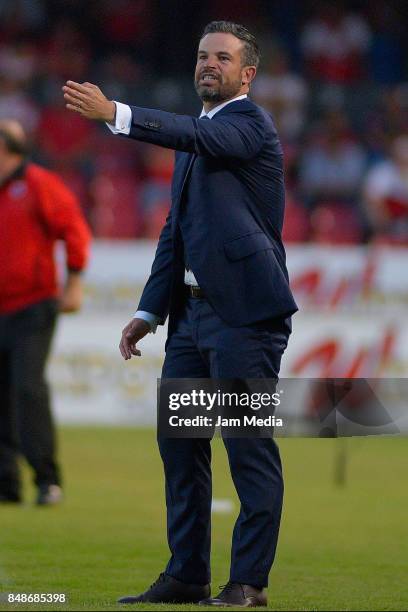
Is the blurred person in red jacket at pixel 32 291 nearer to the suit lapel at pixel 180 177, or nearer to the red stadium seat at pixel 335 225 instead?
the suit lapel at pixel 180 177

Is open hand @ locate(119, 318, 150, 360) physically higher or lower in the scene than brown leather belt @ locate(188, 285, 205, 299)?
lower

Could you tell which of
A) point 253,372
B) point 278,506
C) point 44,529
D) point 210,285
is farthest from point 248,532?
point 44,529

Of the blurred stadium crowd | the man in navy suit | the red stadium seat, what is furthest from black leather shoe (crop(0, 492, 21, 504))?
the red stadium seat

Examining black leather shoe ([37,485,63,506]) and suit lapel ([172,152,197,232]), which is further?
black leather shoe ([37,485,63,506])

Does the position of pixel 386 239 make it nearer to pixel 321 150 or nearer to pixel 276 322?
pixel 321 150

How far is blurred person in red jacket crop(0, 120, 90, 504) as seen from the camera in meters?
9.56

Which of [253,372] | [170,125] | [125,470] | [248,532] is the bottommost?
[125,470]

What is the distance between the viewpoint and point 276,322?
573 cm

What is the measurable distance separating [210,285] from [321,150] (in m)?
12.6

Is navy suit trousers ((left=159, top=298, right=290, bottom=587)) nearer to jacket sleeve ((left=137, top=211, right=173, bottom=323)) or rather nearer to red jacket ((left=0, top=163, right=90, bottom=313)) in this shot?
jacket sleeve ((left=137, top=211, right=173, bottom=323))

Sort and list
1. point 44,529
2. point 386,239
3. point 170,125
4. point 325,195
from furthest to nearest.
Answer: point 325,195
point 386,239
point 44,529
point 170,125

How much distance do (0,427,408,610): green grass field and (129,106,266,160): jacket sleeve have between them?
1698mm

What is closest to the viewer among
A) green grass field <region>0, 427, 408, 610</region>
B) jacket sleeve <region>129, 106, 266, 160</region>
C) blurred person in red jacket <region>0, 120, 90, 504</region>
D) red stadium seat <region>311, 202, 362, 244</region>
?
jacket sleeve <region>129, 106, 266, 160</region>

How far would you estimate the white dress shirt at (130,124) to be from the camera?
5250mm
